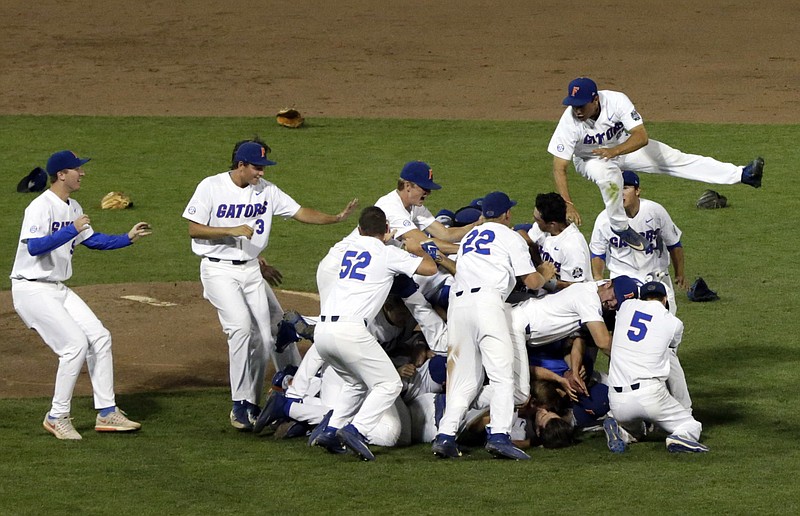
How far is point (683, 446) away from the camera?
7.89 metres

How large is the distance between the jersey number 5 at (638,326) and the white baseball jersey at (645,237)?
84.6 inches

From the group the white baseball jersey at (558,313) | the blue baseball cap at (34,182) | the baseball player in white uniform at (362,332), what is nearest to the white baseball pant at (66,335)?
the baseball player in white uniform at (362,332)

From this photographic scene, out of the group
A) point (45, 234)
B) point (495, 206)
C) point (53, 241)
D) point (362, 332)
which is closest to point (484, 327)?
point (362, 332)

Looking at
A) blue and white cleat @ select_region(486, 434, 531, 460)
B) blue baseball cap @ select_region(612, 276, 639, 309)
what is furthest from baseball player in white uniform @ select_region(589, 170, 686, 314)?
blue and white cleat @ select_region(486, 434, 531, 460)

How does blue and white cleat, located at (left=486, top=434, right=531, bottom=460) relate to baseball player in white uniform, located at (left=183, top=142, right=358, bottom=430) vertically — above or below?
below

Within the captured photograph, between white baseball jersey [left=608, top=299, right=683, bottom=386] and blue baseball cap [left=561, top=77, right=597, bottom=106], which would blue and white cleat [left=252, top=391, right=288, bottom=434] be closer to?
white baseball jersey [left=608, top=299, right=683, bottom=386]

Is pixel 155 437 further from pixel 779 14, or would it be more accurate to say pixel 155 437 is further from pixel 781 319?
pixel 779 14

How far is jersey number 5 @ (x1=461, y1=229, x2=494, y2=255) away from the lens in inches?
325

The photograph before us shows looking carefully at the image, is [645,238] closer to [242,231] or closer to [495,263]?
[495,263]

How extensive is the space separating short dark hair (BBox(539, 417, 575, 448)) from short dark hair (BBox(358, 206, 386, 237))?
1587mm

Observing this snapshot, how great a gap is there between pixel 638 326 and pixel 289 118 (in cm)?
1328

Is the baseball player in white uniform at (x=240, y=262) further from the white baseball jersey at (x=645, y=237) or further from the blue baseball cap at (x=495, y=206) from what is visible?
the white baseball jersey at (x=645, y=237)

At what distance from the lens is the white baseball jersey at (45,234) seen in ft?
27.1

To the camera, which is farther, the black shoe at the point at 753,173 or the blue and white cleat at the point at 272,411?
the black shoe at the point at 753,173
